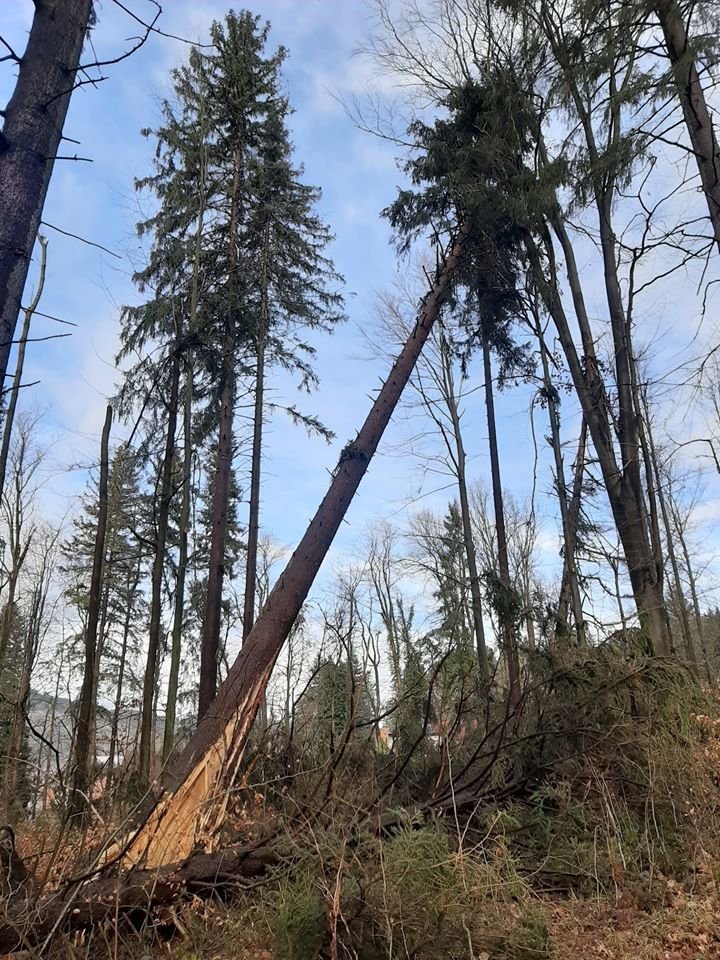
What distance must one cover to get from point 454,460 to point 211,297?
26.3 feet

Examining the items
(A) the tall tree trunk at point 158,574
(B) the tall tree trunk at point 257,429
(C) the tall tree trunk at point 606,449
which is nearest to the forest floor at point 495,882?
(C) the tall tree trunk at point 606,449

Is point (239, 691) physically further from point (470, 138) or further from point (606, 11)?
point (470, 138)

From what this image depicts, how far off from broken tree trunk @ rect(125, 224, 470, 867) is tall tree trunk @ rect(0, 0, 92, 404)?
10.7 feet

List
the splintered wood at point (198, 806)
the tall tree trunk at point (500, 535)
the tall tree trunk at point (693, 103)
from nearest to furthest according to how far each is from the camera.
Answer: the splintered wood at point (198, 806), the tall tree trunk at point (693, 103), the tall tree trunk at point (500, 535)

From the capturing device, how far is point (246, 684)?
5750 mm

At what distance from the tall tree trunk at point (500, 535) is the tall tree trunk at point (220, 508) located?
5345 mm

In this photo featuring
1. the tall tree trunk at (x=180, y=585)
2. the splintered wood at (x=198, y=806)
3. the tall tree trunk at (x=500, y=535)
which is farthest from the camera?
the tall tree trunk at (x=180, y=585)

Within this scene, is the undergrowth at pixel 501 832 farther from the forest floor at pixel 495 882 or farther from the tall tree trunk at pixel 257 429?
the tall tree trunk at pixel 257 429

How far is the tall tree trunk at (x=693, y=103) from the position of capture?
19.6 feet

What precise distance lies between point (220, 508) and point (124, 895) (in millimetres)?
8799

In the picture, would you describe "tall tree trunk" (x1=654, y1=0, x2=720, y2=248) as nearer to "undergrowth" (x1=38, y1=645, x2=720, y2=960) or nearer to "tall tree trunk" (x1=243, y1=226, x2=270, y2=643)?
"undergrowth" (x1=38, y1=645, x2=720, y2=960)

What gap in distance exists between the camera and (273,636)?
6.09 meters

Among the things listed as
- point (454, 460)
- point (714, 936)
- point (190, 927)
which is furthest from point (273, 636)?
point (454, 460)

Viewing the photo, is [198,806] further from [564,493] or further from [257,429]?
[257,429]
